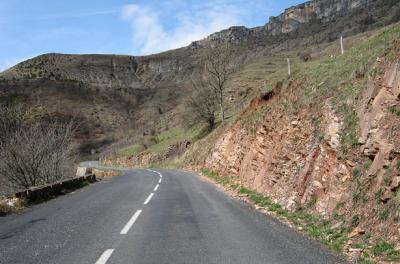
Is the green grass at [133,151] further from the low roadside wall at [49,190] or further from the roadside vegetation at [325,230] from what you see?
the roadside vegetation at [325,230]

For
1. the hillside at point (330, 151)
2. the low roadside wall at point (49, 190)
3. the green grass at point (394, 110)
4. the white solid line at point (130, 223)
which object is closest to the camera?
the hillside at point (330, 151)

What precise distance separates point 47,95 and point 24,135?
97.0 meters

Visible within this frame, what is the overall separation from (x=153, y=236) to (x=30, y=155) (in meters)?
16.2

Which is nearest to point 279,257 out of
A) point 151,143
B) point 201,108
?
point 201,108

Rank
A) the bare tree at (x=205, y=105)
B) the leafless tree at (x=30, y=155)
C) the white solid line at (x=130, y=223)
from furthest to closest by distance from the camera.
Result: the bare tree at (x=205, y=105), the leafless tree at (x=30, y=155), the white solid line at (x=130, y=223)

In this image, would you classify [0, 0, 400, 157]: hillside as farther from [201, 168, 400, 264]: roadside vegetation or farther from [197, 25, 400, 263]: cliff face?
[201, 168, 400, 264]: roadside vegetation

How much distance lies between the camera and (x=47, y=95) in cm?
11481

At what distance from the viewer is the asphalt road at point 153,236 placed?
7082 millimetres

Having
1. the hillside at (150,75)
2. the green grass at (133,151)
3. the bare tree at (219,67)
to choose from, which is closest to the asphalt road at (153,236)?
the bare tree at (219,67)

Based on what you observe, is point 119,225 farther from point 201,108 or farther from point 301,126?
point 201,108

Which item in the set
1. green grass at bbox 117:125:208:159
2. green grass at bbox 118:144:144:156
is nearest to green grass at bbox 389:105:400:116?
green grass at bbox 117:125:208:159

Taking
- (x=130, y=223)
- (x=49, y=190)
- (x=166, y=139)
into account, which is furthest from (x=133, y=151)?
(x=130, y=223)

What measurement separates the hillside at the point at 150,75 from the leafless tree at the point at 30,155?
146 ft

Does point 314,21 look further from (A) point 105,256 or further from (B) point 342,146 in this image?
(A) point 105,256
